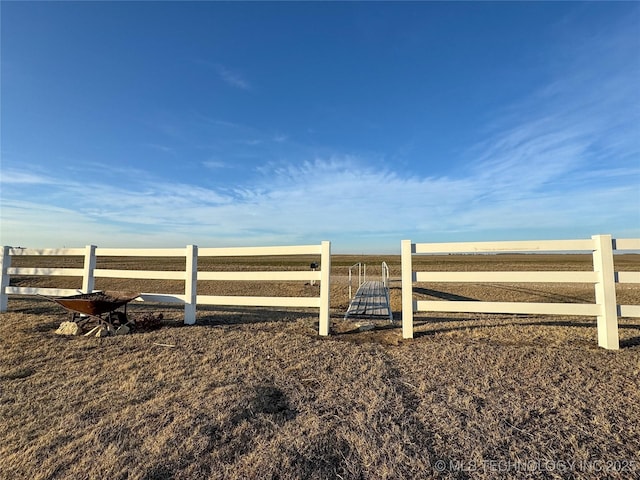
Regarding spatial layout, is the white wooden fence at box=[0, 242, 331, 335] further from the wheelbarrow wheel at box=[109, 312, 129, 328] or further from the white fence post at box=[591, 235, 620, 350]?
the white fence post at box=[591, 235, 620, 350]

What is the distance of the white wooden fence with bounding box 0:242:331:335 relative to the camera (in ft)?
18.7

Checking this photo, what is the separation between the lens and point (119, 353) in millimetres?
4453

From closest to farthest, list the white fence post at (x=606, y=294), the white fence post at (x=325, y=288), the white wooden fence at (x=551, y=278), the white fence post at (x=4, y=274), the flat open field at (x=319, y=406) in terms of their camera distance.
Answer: the flat open field at (x=319, y=406), the white fence post at (x=606, y=294), the white wooden fence at (x=551, y=278), the white fence post at (x=325, y=288), the white fence post at (x=4, y=274)

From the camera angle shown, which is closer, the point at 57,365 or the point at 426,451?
the point at 426,451

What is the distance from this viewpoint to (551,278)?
494 cm

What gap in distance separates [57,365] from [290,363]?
2.83 metres

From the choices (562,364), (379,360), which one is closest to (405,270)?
(379,360)

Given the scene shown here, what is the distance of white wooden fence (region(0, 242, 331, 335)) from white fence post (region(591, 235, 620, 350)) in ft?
12.9

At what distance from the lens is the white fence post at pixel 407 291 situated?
17.1 ft

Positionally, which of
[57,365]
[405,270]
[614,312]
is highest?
[405,270]

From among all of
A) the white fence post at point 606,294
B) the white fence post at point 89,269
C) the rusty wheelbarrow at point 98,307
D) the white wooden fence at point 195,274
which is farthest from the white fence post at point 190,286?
the white fence post at point 606,294

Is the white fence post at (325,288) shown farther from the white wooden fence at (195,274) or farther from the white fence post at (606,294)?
the white fence post at (606,294)

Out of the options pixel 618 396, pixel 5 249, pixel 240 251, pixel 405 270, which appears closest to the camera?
pixel 618 396

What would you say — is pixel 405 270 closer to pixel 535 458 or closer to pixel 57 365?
pixel 535 458
